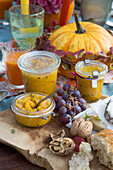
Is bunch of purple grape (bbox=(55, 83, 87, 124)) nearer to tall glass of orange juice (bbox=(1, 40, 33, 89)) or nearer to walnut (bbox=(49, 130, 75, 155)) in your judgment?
walnut (bbox=(49, 130, 75, 155))

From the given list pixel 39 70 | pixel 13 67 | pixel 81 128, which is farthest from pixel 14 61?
pixel 81 128

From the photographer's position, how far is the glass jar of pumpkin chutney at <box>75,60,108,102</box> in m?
1.33

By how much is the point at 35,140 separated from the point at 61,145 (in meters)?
0.15

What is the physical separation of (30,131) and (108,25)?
5.51 feet

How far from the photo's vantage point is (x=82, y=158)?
1.02 metres

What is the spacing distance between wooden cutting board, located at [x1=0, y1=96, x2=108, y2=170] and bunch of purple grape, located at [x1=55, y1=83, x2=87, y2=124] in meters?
0.06

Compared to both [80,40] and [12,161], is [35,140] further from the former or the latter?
[80,40]

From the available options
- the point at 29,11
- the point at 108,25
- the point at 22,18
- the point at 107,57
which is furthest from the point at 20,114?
the point at 108,25

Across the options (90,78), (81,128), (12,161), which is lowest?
(12,161)

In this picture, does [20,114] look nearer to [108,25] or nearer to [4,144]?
[4,144]

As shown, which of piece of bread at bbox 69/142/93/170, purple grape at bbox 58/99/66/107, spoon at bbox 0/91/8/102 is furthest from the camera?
spoon at bbox 0/91/8/102

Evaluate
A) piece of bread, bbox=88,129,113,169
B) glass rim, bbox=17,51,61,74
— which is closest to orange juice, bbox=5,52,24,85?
glass rim, bbox=17,51,61,74

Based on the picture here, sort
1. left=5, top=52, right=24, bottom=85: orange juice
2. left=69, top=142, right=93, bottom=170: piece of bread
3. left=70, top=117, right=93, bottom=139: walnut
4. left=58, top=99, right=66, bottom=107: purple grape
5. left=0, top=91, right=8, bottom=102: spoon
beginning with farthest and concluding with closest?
left=5, top=52, right=24, bottom=85: orange juice → left=0, top=91, right=8, bottom=102: spoon → left=58, top=99, right=66, bottom=107: purple grape → left=70, top=117, right=93, bottom=139: walnut → left=69, top=142, right=93, bottom=170: piece of bread

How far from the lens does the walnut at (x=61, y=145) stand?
1031 millimetres
